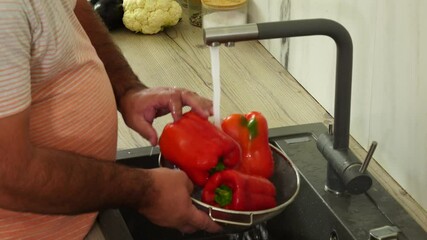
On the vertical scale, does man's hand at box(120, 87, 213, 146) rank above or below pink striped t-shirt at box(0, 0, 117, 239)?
below

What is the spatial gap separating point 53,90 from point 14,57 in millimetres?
174

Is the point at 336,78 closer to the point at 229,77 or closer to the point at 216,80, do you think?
the point at 216,80

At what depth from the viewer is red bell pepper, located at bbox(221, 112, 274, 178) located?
1.10 m

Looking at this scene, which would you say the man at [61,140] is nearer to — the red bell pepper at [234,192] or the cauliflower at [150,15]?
the red bell pepper at [234,192]

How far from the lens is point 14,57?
0.78m

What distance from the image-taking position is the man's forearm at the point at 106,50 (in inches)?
48.6

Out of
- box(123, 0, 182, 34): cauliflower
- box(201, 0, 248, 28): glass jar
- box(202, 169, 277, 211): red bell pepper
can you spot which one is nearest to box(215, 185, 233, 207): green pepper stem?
box(202, 169, 277, 211): red bell pepper

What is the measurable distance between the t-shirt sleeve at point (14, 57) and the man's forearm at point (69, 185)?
84 millimetres

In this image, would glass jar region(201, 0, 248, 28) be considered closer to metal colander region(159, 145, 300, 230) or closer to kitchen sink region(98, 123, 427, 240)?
kitchen sink region(98, 123, 427, 240)

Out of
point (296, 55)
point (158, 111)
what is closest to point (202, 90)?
point (296, 55)

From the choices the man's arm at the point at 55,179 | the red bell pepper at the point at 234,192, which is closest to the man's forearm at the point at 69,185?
the man's arm at the point at 55,179

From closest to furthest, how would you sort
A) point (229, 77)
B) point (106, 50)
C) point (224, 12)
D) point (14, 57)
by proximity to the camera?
point (14, 57) < point (106, 50) < point (229, 77) < point (224, 12)

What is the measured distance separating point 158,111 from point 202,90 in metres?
0.33

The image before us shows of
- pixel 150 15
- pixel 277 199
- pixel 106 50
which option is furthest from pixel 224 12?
pixel 277 199
